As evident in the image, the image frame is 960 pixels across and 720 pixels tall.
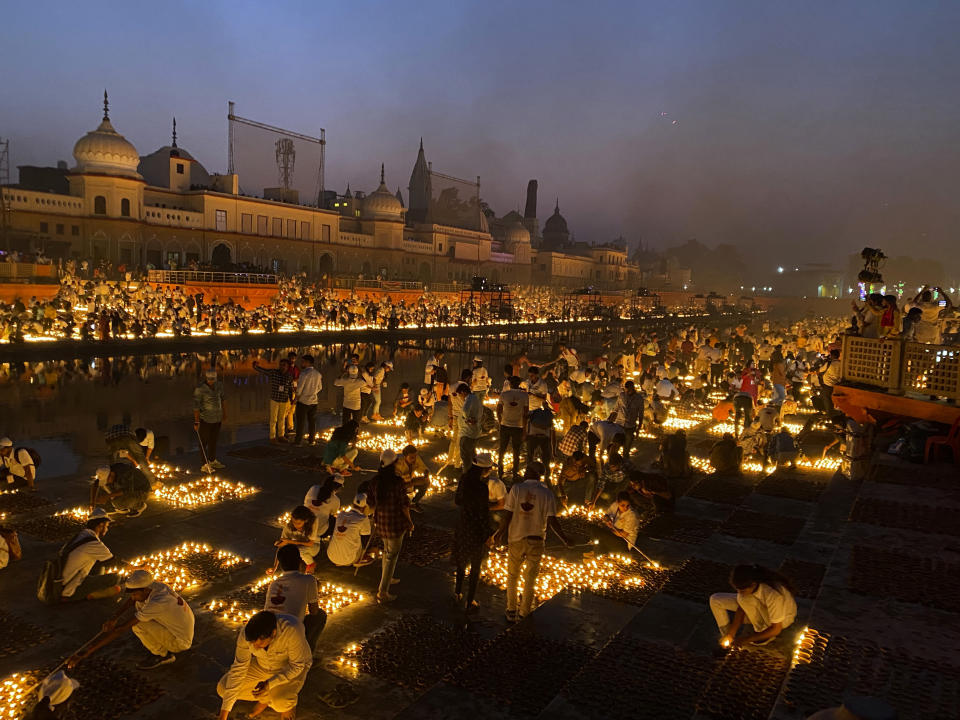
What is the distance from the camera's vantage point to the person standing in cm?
1165

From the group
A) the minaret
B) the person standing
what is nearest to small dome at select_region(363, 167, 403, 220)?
the minaret

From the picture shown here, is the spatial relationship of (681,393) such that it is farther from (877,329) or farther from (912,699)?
(912,699)

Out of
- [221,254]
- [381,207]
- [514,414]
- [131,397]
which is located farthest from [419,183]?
[514,414]

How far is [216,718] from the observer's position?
454 cm

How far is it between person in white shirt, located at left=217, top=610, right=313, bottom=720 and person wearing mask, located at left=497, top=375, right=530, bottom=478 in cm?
563

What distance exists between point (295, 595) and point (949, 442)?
9.24m

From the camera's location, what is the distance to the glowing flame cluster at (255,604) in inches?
235

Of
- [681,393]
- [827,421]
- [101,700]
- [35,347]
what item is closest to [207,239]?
[35,347]

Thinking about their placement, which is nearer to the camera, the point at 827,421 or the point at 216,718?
the point at 216,718

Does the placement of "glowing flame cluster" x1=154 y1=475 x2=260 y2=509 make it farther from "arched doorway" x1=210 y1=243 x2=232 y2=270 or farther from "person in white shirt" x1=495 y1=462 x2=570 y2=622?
"arched doorway" x1=210 y1=243 x2=232 y2=270

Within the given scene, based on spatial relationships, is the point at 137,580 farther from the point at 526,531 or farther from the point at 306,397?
the point at 306,397

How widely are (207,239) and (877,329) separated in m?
46.9

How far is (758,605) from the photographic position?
17.2 feet

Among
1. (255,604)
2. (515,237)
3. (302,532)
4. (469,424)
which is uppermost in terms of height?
(515,237)
